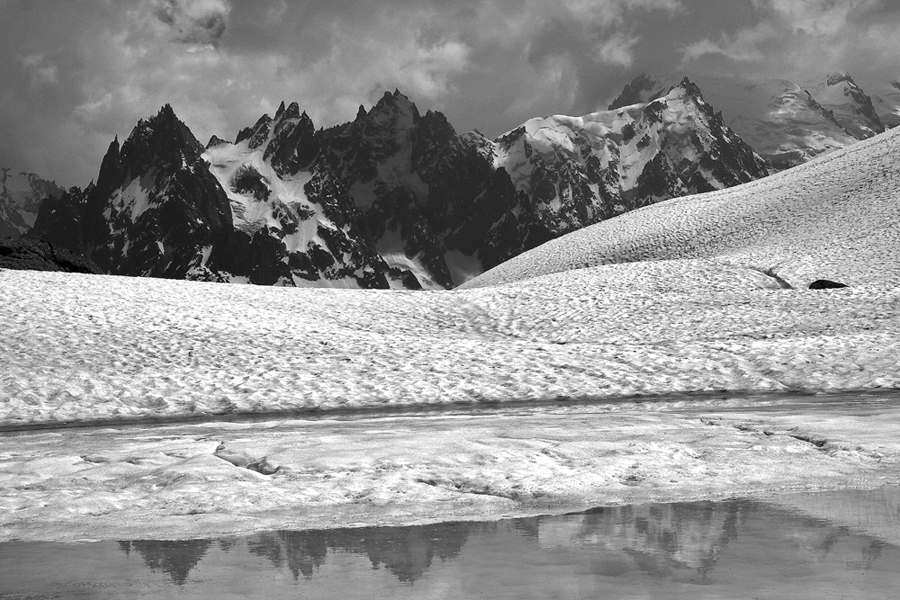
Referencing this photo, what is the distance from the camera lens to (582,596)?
5.77 meters

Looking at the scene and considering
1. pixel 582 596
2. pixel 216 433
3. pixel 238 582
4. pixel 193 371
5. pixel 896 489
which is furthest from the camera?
pixel 193 371

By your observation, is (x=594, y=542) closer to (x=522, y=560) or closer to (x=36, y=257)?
(x=522, y=560)

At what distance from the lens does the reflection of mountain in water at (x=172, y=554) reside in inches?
268

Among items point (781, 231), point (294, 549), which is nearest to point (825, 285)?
point (781, 231)

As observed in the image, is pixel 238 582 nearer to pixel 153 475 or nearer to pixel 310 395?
pixel 153 475

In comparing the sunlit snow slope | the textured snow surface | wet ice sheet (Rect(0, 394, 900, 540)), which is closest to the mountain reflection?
wet ice sheet (Rect(0, 394, 900, 540))

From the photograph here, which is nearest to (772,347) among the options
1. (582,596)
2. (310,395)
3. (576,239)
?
(310,395)

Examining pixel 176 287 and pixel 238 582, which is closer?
pixel 238 582

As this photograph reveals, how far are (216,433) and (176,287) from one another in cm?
2442

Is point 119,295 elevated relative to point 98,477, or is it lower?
elevated

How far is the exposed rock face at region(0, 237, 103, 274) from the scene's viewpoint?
4784 cm

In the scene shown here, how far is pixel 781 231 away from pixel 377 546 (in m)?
61.3

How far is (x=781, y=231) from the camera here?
63.6m

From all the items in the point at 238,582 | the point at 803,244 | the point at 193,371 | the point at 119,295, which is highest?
the point at 803,244
